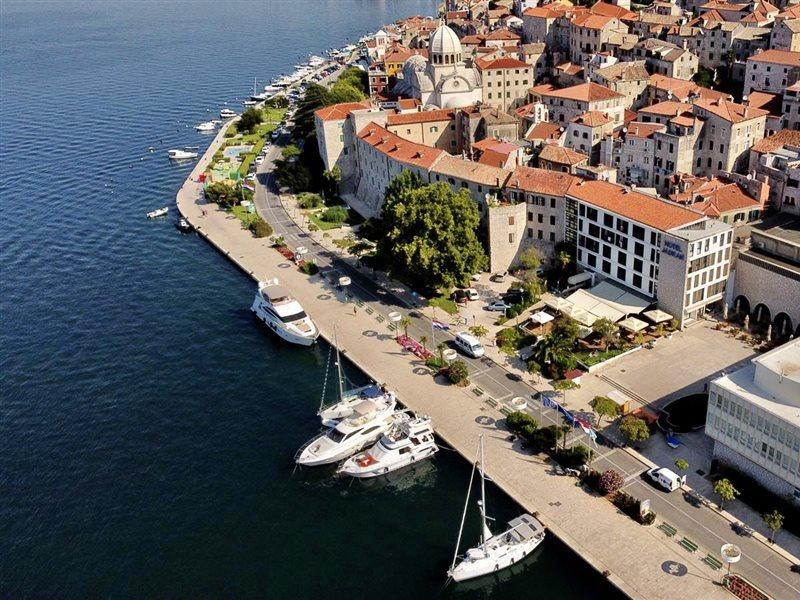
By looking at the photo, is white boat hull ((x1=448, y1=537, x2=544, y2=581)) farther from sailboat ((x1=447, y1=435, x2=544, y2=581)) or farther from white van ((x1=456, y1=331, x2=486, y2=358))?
white van ((x1=456, y1=331, x2=486, y2=358))

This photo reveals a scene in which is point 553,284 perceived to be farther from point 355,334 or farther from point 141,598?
point 141,598

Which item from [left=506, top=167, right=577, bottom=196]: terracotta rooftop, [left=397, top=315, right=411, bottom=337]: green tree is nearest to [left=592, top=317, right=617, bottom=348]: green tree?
[left=506, top=167, right=577, bottom=196]: terracotta rooftop

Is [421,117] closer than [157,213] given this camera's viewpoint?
Yes

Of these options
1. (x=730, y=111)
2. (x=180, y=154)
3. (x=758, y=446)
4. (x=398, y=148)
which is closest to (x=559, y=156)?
(x=398, y=148)

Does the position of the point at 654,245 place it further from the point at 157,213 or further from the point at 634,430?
the point at 157,213

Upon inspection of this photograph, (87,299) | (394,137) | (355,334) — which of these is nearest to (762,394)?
(355,334)
